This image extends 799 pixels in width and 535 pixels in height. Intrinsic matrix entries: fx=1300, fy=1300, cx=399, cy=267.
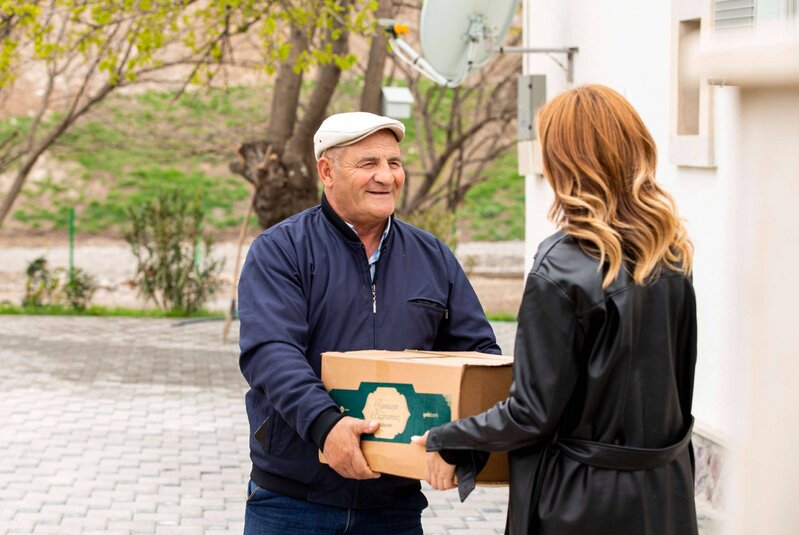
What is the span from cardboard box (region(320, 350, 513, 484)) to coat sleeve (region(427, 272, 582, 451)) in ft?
0.78

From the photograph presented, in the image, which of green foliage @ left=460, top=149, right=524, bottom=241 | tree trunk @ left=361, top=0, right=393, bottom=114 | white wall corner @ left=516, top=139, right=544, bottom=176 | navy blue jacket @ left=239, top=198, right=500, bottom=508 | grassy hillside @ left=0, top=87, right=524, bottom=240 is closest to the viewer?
navy blue jacket @ left=239, top=198, right=500, bottom=508

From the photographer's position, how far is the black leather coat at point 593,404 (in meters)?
2.65

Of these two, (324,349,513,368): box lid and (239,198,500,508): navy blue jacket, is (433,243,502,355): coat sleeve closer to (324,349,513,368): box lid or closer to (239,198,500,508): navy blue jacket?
(239,198,500,508): navy blue jacket

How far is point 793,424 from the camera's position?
1.13 meters

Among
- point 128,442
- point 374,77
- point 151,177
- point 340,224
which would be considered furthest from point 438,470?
point 151,177

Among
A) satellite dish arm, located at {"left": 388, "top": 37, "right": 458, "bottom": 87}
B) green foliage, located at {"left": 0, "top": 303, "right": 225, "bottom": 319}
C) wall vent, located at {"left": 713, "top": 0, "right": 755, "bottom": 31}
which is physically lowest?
green foliage, located at {"left": 0, "top": 303, "right": 225, "bottom": 319}

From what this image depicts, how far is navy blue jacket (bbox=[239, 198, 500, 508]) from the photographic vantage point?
3.31m

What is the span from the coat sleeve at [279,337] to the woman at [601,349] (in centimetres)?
54

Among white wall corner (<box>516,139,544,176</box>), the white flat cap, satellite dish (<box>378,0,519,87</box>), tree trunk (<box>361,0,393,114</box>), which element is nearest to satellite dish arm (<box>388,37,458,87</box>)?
satellite dish (<box>378,0,519,87</box>)

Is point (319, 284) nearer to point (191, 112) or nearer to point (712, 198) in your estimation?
point (712, 198)

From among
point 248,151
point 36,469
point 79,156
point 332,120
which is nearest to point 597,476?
point 332,120

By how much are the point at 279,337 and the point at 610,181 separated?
997 millimetres

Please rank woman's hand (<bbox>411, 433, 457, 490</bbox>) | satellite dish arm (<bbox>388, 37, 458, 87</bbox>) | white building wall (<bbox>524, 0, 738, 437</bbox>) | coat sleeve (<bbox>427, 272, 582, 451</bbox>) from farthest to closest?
1. satellite dish arm (<bbox>388, 37, 458, 87</bbox>)
2. white building wall (<bbox>524, 0, 738, 437</bbox>)
3. woman's hand (<bbox>411, 433, 457, 490</bbox>)
4. coat sleeve (<bbox>427, 272, 582, 451</bbox>)

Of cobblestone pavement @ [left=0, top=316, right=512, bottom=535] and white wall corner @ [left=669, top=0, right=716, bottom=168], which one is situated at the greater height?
white wall corner @ [left=669, top=0, right=716, bottom=168]
